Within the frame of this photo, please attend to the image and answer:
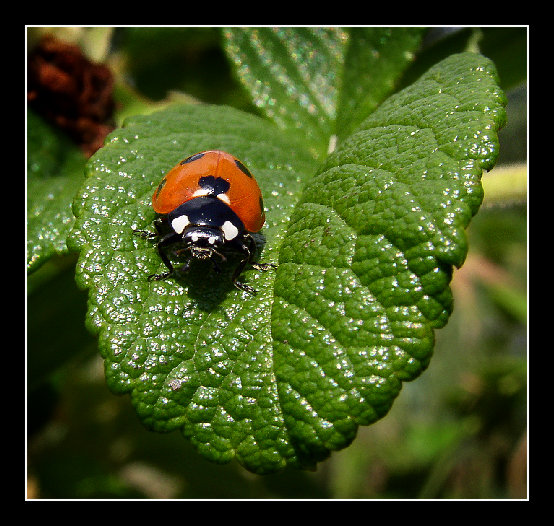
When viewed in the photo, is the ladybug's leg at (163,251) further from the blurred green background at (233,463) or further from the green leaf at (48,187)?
the blurred green background at (233,463)

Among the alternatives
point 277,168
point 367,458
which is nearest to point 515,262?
point 367,458

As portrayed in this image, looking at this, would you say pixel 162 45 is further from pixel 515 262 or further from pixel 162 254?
pixel 515 262

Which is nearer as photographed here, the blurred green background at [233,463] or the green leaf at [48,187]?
the green leaf at [48,187]

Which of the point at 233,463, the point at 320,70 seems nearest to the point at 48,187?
the point at 320,70

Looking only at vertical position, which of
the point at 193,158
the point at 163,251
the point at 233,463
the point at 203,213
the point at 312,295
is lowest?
the point at 233,463

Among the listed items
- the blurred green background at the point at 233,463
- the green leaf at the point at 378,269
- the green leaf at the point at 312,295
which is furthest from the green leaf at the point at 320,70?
the green leaf at the point at 378,269

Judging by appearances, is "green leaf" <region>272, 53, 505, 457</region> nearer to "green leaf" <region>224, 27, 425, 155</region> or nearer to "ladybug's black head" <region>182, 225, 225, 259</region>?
"ladybug's black head" <region>182, 225, 225, 259</region>

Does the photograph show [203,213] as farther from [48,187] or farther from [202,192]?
[48,187]
